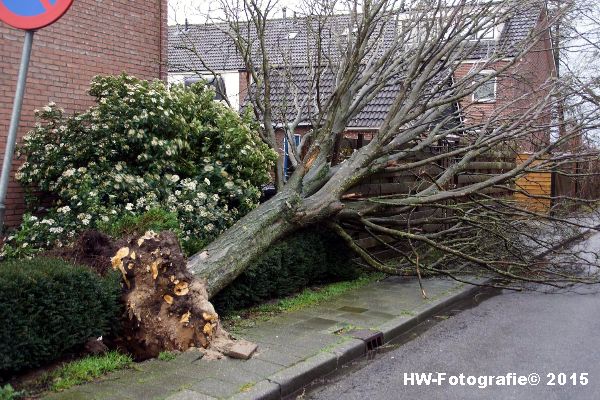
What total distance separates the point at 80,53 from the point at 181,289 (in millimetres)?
4910

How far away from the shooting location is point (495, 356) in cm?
574

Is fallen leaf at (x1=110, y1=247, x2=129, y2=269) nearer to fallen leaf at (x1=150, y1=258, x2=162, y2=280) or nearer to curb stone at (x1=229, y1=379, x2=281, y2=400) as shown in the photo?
fallen leaf at (x1=150, y1=258, x2=162, y2=280)

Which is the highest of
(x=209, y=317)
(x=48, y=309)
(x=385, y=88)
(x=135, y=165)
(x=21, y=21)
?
(x=385, y=88)

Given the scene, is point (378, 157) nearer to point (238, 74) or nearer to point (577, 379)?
point (577, 379)

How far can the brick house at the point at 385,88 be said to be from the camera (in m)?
10.4

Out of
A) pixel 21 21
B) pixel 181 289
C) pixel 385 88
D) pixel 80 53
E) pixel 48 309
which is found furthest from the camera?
pixel 385 88

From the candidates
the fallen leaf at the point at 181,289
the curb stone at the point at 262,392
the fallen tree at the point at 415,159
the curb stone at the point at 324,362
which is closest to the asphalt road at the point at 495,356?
the curb stone at the point at 324,362

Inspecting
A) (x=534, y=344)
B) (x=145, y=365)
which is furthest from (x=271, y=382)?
(x=534, y=344)

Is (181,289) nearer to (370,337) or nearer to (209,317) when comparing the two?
(209,317)

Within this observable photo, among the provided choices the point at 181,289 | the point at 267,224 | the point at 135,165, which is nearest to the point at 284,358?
the point at 181,289

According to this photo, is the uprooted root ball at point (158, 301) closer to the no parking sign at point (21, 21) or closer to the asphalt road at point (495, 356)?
the asphalt road at point (495, 356)

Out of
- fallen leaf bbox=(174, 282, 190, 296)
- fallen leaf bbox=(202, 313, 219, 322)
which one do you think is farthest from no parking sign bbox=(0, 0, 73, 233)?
fallen leaf bbox=(202, 313, 219, 322)

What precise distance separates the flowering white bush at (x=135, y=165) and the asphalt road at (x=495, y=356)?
2636mm

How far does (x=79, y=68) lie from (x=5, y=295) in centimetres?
529
